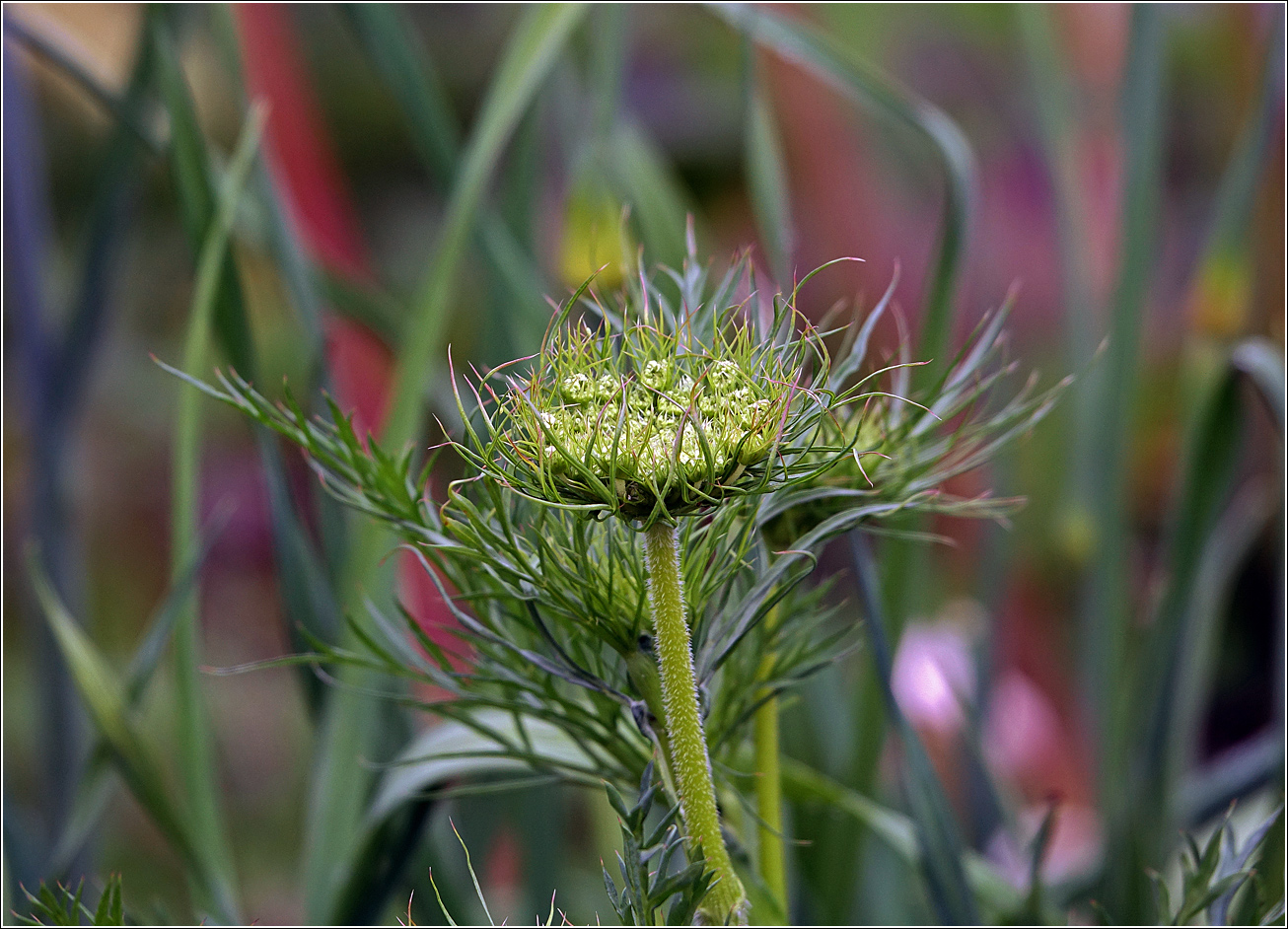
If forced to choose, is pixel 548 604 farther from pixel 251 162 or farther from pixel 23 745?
pixel 23 745

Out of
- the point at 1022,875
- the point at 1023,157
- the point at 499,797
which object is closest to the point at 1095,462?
the point at 1022,875

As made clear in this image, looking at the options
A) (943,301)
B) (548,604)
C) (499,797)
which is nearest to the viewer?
(548,604)

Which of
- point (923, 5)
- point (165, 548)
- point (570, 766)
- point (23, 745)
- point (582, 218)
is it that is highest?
point (923, 5)

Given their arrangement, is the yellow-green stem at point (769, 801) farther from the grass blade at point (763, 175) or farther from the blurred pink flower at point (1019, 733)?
the blurred pink flower at point (1019, 733)

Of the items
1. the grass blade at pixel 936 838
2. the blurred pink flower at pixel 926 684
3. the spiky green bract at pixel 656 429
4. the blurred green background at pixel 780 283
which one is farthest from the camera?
the blurred pink flower at pixel 926 684

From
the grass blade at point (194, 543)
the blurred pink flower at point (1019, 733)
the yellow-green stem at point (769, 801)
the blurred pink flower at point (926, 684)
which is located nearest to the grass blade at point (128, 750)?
the grass blade at point (194, 543)

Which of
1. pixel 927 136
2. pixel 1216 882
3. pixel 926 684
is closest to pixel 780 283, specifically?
pixel 927 136
